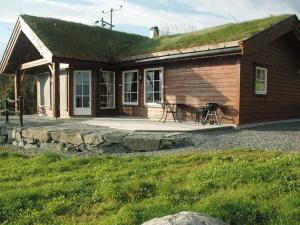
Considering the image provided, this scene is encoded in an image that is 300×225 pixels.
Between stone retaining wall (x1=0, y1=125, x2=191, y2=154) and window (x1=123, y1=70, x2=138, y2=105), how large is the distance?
5.96 metres

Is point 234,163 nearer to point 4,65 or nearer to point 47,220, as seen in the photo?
point 47,220

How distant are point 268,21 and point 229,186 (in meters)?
10.3

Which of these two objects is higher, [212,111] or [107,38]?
[107,38]

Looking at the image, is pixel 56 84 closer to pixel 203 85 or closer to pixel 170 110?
pixel 170 110

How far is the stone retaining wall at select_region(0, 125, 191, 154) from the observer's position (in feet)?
31.1

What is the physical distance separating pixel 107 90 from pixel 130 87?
1.14 meters

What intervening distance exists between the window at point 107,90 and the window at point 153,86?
2105mm

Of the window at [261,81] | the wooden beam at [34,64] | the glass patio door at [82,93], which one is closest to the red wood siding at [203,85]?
the window at [261,81]

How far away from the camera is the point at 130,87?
56.0ft

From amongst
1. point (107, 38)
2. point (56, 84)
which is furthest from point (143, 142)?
point (107, 38)

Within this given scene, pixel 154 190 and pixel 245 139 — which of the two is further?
pixel 245 139

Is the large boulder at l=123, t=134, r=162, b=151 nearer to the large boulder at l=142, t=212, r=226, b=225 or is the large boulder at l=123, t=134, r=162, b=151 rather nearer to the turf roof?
the turf roof

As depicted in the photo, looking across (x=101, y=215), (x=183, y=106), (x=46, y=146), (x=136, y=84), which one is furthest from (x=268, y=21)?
(x=101, y=215)

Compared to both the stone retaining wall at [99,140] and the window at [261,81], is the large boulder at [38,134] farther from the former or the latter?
the window at [261,81]
